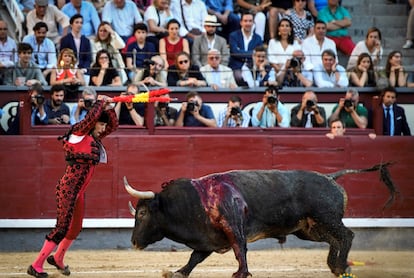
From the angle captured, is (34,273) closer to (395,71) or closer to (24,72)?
(24,72)

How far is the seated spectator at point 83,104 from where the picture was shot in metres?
12.0

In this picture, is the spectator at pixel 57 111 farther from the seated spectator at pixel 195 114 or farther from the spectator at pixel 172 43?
the spectator at pixel 172 43

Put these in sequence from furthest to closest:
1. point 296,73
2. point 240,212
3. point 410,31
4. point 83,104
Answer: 1. point 410,31
2. point 296,73
3. point 83,104
4. point 240,212

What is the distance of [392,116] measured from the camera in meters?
13.4

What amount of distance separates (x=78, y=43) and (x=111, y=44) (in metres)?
0.37

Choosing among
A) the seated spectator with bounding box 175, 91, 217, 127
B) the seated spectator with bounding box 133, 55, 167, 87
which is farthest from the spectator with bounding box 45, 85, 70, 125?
the seated spectator with bounding box 175, 91, 217, 127

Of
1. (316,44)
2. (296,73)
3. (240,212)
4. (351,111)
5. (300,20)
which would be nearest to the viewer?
(240,212)

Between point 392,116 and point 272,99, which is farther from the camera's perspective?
point 392,116

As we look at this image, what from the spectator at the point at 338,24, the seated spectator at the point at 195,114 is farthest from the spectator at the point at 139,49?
the spectator at the point at 338,24

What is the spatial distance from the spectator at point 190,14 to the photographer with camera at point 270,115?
1.52 metres

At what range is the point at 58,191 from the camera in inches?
375

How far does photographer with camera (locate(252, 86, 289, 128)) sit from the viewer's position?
13086 mm

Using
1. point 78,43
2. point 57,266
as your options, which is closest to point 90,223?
point 78,43

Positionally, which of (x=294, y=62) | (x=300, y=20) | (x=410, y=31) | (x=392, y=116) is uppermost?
(x=300, y=20)
